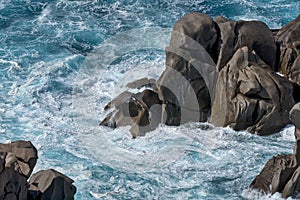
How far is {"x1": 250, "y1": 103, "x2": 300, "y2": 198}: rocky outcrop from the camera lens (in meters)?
24.4

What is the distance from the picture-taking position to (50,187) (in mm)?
20000

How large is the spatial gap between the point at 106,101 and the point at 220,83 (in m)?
6.70

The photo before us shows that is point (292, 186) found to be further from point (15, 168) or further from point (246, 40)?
point (15, 168)

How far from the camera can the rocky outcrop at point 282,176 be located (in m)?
24.4

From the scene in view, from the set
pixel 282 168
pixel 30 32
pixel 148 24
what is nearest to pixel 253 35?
pixel 282 168

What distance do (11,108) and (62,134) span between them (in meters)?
4.07

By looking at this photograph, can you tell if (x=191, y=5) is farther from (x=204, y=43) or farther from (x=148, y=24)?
(x=204, y=43)

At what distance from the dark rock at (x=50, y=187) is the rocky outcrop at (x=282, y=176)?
8452 mm

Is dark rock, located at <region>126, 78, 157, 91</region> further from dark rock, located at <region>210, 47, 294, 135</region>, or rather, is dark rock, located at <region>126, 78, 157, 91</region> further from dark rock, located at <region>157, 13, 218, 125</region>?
dark rock, located at <region>210, 47, 294, 135</region>

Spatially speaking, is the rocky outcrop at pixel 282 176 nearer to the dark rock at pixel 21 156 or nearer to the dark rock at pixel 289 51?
the dark rock at pixel 289 51

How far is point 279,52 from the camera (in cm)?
3316

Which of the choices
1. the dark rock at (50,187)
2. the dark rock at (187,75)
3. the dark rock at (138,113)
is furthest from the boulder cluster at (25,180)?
the dark rock at (187,75)

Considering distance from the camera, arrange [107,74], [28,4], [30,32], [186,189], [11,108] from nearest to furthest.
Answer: [186,189] < [11,108] < [107,74] < [30,32] < [28,4]

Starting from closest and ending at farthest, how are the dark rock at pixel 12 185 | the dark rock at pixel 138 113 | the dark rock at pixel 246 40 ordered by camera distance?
1. the dark rock at pixel 12 185
2. the dark rock at pixel 138 113
3. the dark rock at pixel 246 40
